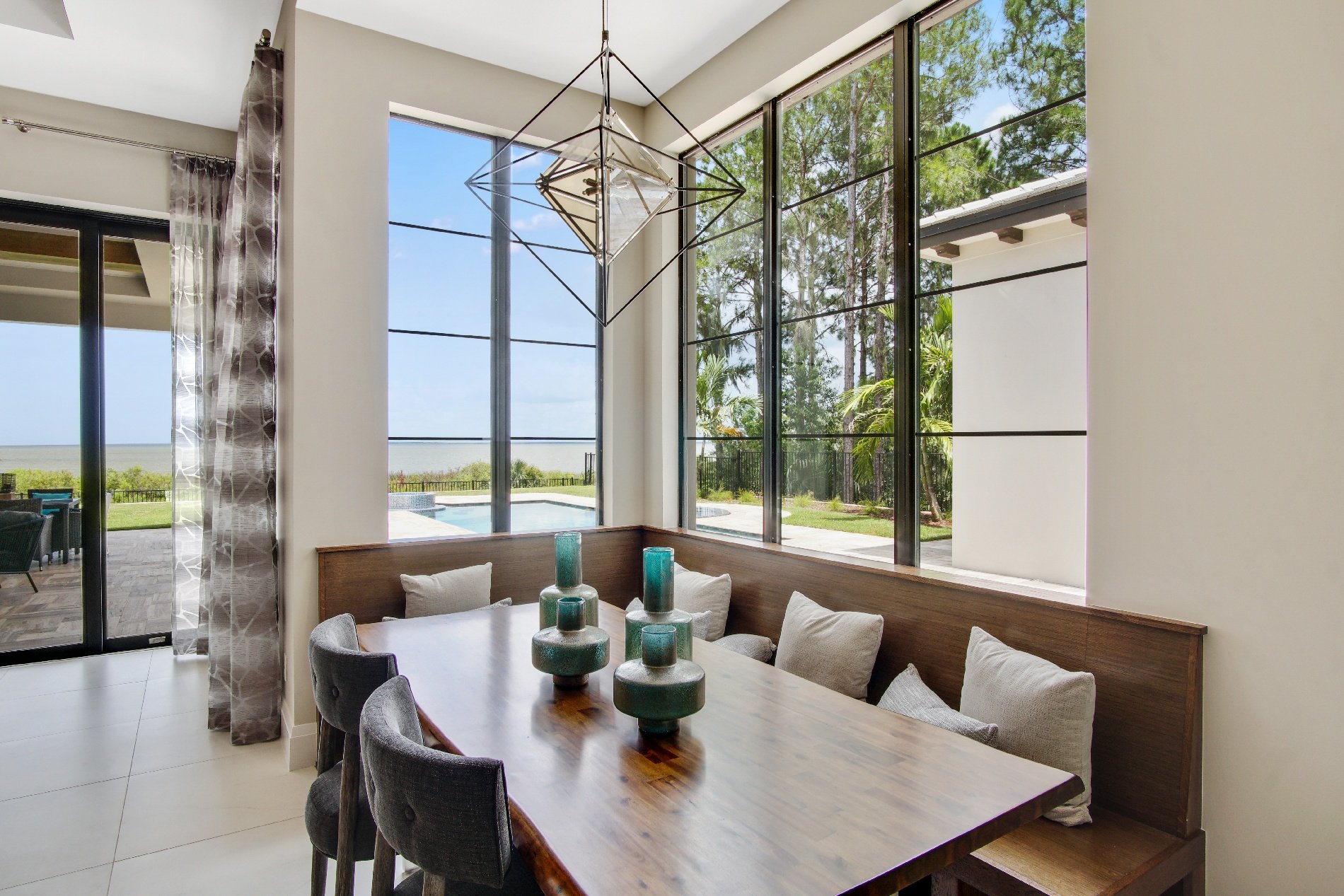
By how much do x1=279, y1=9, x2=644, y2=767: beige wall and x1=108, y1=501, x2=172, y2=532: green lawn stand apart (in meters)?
2.01

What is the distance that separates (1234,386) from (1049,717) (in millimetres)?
921

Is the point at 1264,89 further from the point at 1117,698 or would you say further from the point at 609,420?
the point at 609,420

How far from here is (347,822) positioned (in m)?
1.55

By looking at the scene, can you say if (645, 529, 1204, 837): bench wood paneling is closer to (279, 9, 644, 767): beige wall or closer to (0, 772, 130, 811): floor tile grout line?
(279, 9, 644, 767): beige wall

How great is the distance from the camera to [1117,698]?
1.84 m

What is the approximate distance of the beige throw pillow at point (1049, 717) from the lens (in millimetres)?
1729

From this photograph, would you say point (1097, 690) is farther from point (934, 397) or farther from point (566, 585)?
point (566, 585)

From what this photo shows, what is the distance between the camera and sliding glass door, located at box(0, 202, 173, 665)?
13.8 ft

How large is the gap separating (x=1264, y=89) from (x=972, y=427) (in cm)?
116

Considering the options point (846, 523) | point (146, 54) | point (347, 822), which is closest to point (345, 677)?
point (347, 822)

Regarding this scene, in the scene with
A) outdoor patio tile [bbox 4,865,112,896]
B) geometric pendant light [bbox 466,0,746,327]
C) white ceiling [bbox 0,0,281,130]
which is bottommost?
outdoor patio tile [bbox 4,865,112,896]

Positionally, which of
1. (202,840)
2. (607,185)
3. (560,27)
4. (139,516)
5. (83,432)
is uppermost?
(560,27)

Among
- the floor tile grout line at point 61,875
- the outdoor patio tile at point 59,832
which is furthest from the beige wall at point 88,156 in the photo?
the floor tile grout line at point 61,875

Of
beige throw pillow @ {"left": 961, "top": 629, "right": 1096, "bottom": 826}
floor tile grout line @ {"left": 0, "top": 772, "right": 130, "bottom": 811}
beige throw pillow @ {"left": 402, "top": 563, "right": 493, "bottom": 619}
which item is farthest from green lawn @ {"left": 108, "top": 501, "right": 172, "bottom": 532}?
beige throw pillow @ {"left": 961, "top": 629, "right": 1096, "bottom": 826}
